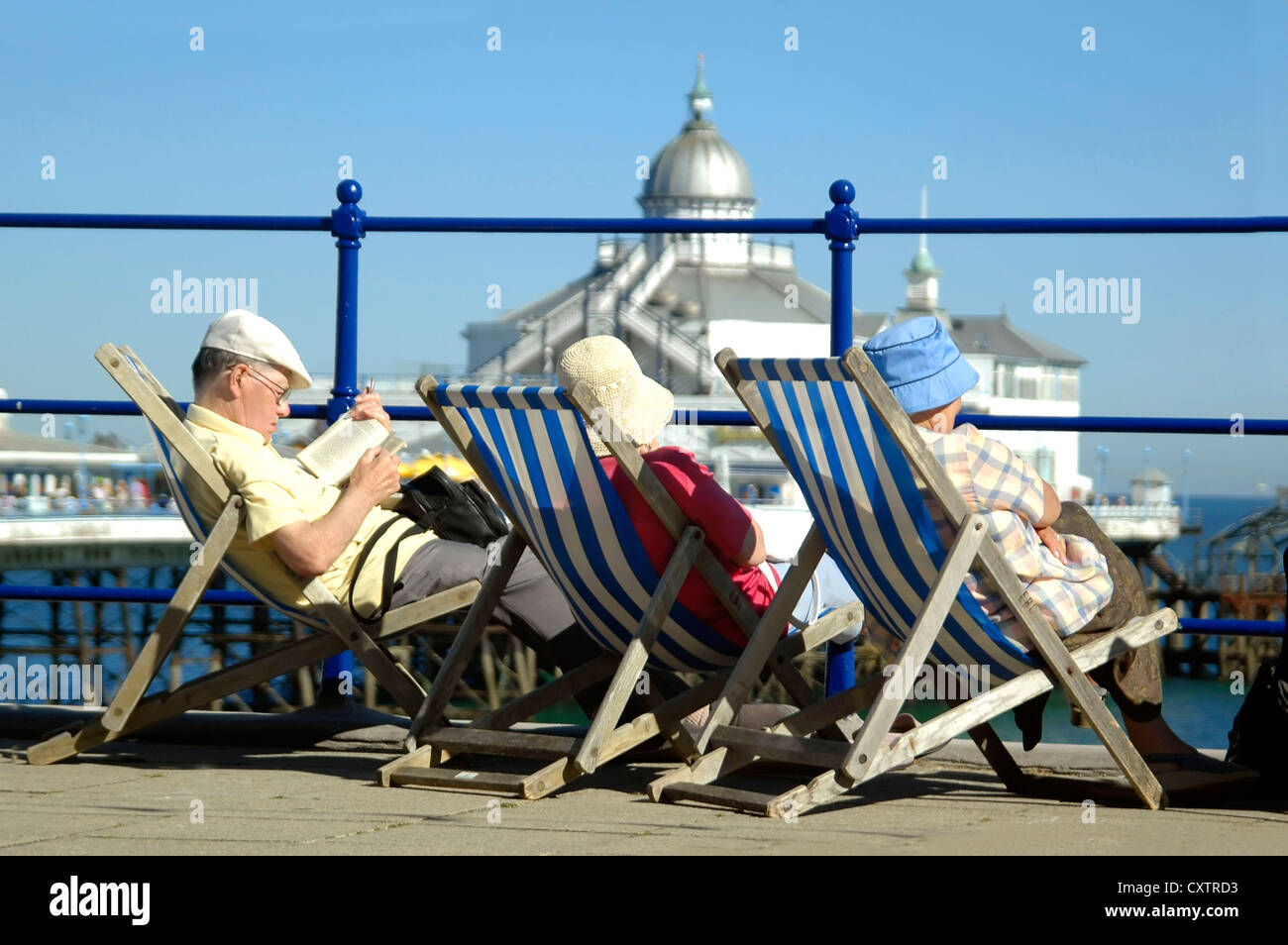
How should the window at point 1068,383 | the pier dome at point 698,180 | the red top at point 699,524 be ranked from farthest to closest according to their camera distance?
the window at point 1068,383
the pier dome at point 698,180
the red top at point 699,524

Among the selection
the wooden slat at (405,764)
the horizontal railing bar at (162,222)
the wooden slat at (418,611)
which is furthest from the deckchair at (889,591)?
the horizontal railing bar at (162,222)

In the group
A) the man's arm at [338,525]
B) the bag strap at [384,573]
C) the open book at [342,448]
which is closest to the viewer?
the man's arm at [338,525]

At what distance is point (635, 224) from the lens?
186 inches

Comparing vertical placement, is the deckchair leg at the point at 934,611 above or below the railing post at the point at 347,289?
below

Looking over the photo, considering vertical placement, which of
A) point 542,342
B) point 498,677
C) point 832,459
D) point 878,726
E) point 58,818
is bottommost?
point 498,677

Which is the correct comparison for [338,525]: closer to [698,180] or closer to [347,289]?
[347,289]

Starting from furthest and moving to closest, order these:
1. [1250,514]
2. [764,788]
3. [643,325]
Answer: [643,325], [1250,514], [764,788]

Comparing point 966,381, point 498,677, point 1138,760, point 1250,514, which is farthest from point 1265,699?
point 1250,514

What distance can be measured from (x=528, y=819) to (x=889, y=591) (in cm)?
79

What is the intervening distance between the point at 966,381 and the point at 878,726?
0.76 metres

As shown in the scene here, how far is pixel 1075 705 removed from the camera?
328 cm

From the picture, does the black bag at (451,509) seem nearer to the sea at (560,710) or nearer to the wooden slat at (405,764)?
Result: the wooden slat at (405,764)

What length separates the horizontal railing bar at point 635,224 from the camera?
4.18m
